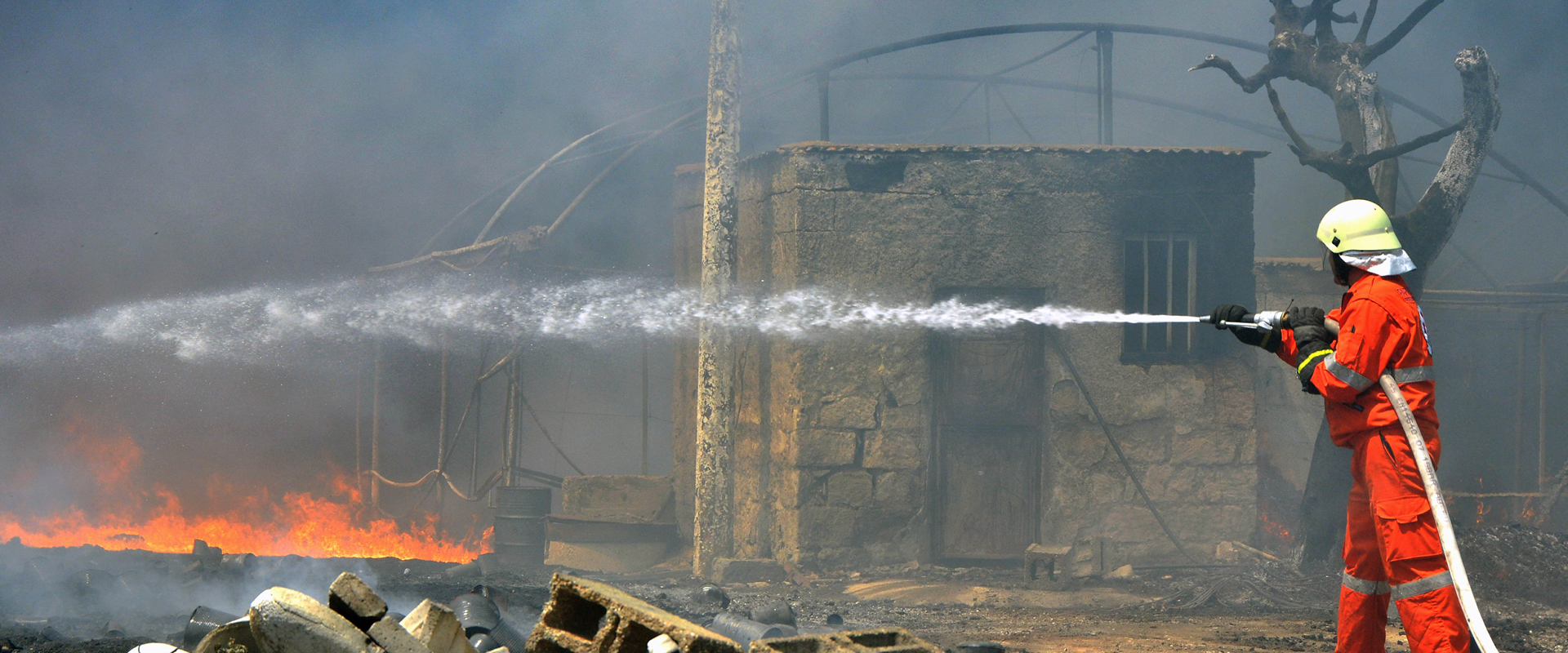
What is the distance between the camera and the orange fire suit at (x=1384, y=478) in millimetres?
4195

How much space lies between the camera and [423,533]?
13.2 m

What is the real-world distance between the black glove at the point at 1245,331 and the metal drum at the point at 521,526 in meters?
7.83

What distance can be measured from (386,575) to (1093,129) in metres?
17.2

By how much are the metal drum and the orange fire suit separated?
826 centimetres

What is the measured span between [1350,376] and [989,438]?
590 cm

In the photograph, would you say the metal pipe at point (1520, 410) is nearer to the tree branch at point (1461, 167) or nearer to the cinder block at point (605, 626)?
the tree branch at point (1461, 167)

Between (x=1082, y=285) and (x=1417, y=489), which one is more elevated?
(x=1082, y=285)

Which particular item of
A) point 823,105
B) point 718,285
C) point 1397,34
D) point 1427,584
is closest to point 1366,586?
point 1427,584

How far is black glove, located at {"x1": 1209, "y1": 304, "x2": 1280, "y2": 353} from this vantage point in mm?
4922

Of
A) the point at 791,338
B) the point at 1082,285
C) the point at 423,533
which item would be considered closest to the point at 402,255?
the point at 423,533

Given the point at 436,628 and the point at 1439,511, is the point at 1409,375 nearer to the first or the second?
the point at 1439,511

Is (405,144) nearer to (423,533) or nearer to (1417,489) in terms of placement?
(423,533)

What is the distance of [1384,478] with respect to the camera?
172 inches

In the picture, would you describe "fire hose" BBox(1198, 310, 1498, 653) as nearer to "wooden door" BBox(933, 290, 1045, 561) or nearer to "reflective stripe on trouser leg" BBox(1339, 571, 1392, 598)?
"reflective stripe on trouser leg" BBox(1339, 571, 1392, 598)
